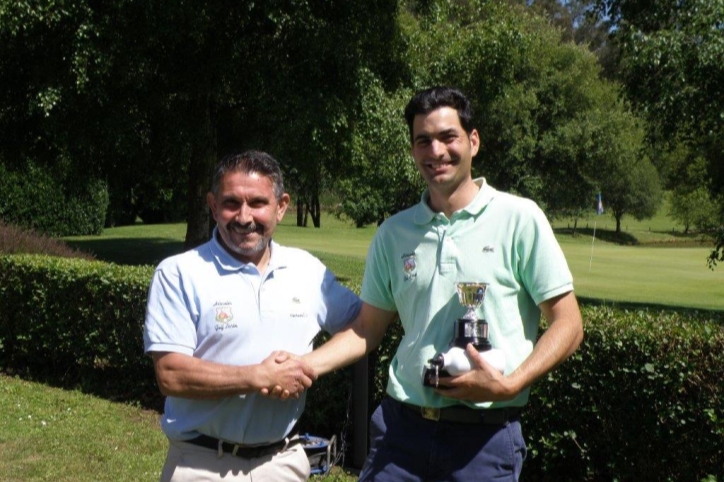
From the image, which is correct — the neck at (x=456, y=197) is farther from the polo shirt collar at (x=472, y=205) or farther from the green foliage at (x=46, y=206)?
the green foliage at (x=46, y=206)

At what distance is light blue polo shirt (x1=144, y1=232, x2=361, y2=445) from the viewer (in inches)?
129

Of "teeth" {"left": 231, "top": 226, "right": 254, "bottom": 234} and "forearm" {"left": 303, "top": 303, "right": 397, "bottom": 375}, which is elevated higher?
"teeth" {"left": 231, "top": 226, "right": 254, "bottom": 234}

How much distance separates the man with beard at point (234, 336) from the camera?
126 inches

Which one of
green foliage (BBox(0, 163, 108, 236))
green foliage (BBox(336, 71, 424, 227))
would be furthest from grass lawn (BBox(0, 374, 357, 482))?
green foliage (BBox(0, 163, 108, 236))

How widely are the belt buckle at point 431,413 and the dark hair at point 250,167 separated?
1.00 metres

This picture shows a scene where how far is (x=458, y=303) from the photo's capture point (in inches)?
121

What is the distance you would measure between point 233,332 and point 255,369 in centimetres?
21

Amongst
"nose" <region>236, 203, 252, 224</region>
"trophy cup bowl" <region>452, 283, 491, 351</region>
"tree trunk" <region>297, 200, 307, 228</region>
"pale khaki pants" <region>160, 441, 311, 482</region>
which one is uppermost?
"nose" <region>236, 203, 252, 224</region>

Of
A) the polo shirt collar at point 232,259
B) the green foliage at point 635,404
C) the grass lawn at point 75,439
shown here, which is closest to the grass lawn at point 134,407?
the grass lawn at point 75,439

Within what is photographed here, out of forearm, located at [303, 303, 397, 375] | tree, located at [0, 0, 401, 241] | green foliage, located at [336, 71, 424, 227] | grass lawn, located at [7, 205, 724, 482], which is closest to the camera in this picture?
forearm, located at [303, 303, 397, 375]

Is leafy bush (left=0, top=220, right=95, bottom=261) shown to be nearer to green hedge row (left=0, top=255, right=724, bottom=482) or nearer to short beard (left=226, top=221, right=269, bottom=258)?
green hedge row (left=0, top=255, right=724, bottom=482)

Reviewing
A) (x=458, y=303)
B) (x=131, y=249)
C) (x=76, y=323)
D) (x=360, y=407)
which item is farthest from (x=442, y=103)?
(x=131, y=249)

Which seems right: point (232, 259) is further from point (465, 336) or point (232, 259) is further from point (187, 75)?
point (187, 75)

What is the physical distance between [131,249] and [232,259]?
1029 inches
